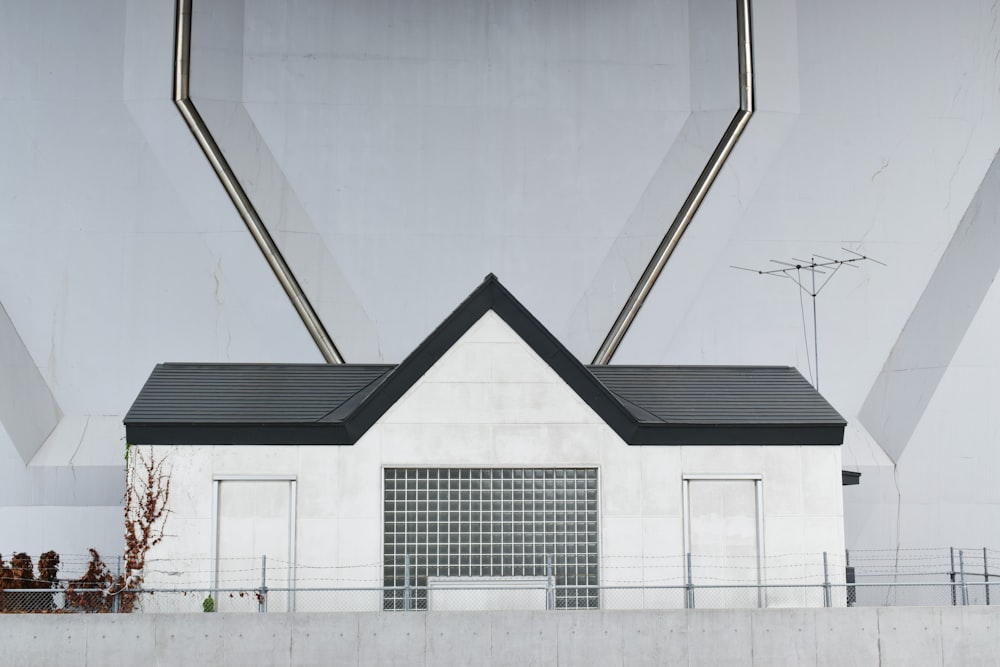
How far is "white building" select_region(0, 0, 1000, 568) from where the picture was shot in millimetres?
22734

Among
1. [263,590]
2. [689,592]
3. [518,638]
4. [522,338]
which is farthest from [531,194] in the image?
[263,590]

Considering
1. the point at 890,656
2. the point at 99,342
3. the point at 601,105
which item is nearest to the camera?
the point at 890,656

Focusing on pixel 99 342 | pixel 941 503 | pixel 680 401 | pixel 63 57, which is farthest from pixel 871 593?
pixel 63 57

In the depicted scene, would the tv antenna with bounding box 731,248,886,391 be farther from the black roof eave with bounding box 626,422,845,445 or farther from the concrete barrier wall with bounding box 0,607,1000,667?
the concrete barrier wall with bounding box 0,607,1000,667

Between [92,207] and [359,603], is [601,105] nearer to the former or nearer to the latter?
[92,207]

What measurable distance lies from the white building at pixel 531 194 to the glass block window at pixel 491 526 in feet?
22.4

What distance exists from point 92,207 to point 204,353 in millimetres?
3591

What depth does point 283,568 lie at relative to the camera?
16.7 metres

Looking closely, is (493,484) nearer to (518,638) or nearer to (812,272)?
(518,638)

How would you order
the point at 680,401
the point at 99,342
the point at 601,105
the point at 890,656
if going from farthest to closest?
1. the point at 601,105
2. the point at 99,342
3. the point at 680,401
4. the point at 890,656

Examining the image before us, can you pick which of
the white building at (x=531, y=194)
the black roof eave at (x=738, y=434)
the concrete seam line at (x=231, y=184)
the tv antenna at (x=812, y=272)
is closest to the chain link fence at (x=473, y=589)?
the black roof eave at (x=738, y=434)

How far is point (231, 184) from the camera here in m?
22.9

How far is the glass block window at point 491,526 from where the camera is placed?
A: 55.3 feet

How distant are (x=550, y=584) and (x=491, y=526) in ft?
4.07
